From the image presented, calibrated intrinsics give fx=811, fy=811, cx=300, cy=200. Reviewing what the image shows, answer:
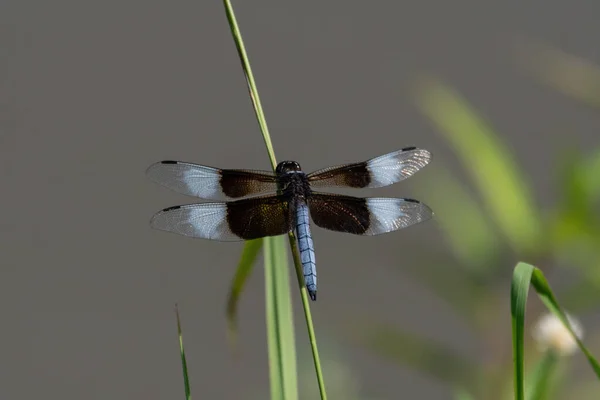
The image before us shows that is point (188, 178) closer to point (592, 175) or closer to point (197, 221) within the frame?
point (197, 221)

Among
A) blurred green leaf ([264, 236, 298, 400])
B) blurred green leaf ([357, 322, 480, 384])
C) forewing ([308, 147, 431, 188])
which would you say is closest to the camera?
blurred green leaf ([264, 236, 298, 400])

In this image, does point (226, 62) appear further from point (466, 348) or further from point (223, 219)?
point (223, 219)

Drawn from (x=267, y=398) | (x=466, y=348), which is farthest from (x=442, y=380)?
(x=466, y=348)

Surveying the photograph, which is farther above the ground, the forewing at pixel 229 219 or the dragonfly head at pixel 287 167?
the dragonfly head at pixel 287 167

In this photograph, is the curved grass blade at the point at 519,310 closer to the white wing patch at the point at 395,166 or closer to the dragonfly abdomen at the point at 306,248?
the dragonfly abdomen at the point at 306,248

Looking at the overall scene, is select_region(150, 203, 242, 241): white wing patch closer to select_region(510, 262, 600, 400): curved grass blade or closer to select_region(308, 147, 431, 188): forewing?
select_region(308, 147, 431, 188): forewing

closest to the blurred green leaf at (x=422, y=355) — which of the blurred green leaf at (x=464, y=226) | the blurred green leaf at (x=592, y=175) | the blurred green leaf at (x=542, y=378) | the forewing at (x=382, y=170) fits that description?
the blurred green leaf at (x=464, y=226)

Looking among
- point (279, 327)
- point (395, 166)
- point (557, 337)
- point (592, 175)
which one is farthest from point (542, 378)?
point (592, 175)

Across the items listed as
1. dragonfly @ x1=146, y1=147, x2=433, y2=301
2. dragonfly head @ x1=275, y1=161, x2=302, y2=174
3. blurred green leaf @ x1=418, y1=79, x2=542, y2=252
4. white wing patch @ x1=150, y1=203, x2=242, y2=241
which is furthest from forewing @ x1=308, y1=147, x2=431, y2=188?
blurred green leaf @ x1=418, y1=79, x2=542, y2=252
